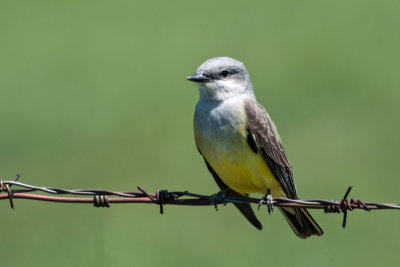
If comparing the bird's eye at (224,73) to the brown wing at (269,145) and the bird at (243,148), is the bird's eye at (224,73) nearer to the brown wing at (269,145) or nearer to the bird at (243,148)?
the bird at (243,148)

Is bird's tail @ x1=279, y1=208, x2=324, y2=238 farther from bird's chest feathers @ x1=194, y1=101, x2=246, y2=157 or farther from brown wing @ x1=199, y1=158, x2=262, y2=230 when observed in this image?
bird's chest feathers @ x1=194, y1=101, x2=246, y2=157

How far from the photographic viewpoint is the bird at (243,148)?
6.54 metres

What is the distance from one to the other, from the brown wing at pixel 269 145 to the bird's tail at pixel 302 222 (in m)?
0.16

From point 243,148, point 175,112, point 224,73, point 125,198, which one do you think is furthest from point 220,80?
point 175,112

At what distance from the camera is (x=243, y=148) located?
653 cm

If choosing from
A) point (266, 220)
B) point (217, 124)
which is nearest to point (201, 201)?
point (217, 124)

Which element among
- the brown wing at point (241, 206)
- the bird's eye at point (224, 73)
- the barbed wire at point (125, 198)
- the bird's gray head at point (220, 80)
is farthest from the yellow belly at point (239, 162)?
the barbed wire at point (125, 198)

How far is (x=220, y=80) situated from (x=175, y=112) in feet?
17.9

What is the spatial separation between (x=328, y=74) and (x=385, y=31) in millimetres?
1827

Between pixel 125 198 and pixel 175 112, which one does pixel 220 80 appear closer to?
pixel 125 198

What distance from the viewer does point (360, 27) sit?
14555 mm

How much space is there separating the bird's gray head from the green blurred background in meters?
2.70

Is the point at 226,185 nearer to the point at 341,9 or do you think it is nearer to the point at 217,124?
the point at 217,124

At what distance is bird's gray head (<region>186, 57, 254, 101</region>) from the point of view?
6.93 metres
